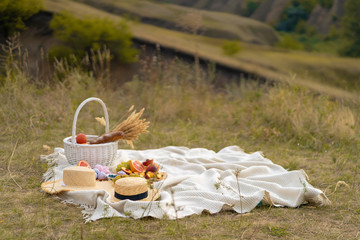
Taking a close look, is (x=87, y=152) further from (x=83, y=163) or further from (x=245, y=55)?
(x=245, y=55)

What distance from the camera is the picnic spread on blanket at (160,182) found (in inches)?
116

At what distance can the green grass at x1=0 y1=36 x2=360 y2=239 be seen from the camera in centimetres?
267

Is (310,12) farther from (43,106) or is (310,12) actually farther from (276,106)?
(43,106)

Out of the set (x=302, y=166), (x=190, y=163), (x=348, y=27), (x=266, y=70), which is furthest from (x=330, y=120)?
(x=348, y=27)

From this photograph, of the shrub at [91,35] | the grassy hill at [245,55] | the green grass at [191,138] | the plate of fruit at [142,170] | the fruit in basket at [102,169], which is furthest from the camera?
the grassy hill at [245,55]

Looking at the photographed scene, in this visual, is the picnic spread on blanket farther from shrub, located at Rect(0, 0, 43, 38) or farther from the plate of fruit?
shrub, located at Rect(0, 0, 43, 38)

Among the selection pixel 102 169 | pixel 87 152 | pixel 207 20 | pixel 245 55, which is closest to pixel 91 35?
pixel 207 20

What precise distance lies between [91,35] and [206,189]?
18.8 feet

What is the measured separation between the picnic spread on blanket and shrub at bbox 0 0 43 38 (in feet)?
15.8

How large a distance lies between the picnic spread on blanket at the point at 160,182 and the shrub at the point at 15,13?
15.8 feet

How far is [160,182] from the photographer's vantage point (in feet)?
11.1

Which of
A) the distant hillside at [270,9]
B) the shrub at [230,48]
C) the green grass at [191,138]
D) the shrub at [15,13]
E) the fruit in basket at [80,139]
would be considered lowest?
the green grass at [191,138]

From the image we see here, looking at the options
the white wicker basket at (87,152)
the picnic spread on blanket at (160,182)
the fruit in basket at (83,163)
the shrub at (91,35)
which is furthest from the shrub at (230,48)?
the fruit in basket at (83,163)

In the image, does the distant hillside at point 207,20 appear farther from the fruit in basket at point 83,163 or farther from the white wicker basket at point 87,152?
the fruit in basket at point 83,163
